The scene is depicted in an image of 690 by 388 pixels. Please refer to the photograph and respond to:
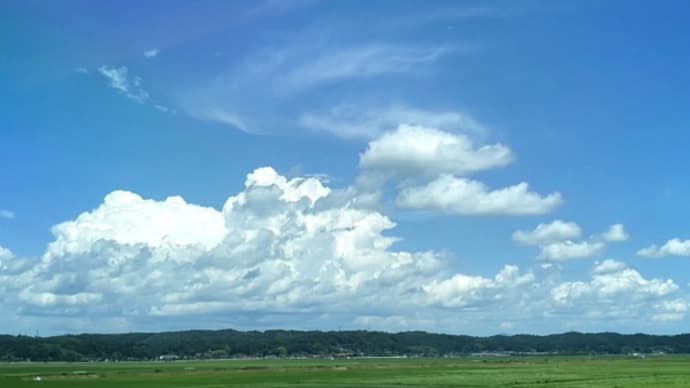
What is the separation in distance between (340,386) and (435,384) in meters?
10.8

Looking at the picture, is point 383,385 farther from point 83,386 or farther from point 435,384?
point 83,386

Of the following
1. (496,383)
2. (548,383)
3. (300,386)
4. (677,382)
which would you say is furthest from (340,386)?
(677,382)

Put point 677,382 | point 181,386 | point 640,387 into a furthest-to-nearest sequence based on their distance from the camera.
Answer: point 181,386 < point 677,382 < point 640,387

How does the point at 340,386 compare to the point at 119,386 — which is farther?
the point at 119,386

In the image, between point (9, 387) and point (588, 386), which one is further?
point (9, 387)

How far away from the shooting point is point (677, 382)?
81.8 m

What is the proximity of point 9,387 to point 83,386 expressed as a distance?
25.9 ft

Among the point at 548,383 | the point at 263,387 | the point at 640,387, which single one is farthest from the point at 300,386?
the point at 640,387

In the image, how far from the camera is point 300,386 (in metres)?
84.6

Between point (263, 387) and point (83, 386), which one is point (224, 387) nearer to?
point (263, 387)

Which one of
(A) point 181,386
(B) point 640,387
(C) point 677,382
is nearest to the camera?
(B) point 640,387

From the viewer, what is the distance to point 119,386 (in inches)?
3487

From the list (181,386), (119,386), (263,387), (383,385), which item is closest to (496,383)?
(383,385)

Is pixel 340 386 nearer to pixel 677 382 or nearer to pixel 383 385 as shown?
pixel 383 385
